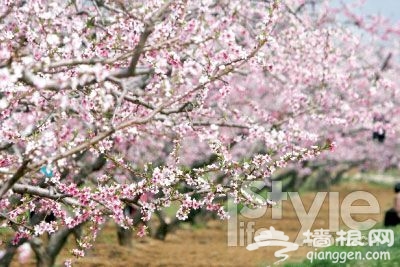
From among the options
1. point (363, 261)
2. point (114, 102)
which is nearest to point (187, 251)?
point (363, 261)

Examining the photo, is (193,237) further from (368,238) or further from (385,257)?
(385,257)

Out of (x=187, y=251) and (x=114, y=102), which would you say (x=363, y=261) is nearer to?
(x=114, y=102)

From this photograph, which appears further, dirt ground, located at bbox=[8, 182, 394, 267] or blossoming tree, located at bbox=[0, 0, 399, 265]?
dirt ground, located at bbox=[8, 182, 394, 267]

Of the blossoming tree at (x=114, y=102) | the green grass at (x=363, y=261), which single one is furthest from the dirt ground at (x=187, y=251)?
the blossoming tree at (x=114, y=102)

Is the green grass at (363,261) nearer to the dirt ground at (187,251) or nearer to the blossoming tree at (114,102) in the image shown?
the dirt ground at (187,251)

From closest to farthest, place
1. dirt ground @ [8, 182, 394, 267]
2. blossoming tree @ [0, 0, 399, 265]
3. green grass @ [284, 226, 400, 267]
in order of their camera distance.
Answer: blossoming tree @ [0, 0, 399, 265] < green grass @ [284, 226, 400, 267] < dirt ground @ [8, 182, 394, 267]

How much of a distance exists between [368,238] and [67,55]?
27.5 feet

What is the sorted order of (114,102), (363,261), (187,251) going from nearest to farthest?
(114,102)
(363,261)
(187,251)

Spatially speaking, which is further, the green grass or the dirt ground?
the dirt ground

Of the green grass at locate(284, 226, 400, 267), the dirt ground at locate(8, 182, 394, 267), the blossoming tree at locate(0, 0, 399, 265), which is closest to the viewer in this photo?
the blossoming tree at locate(0, 0, 399, 265)

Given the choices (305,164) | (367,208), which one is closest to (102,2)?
(305,164)

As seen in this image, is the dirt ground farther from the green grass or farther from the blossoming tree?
the blossoming tree

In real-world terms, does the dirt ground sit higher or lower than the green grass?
higher

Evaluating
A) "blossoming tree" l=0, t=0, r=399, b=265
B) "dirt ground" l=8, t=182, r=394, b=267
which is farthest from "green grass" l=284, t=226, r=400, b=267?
"blossoming tree" l=0, t=0, r=399, b=265
